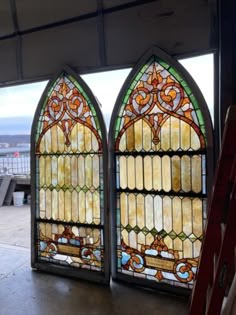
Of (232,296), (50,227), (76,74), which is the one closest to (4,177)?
(50,227)

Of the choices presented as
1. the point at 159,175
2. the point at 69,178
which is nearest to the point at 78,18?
the point at 69,178

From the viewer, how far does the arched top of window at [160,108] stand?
2.60m

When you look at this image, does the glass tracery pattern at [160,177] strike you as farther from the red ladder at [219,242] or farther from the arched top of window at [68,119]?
the red ladder at [219,242]

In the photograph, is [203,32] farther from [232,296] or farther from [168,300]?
[168,300]

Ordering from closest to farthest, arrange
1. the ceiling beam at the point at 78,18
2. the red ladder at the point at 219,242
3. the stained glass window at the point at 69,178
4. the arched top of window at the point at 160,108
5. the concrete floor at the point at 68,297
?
the red ladder at the point at 219,242
the concrete floor at the point at 68,297
the arched top of window at the point at 160,108
the ceiling beam at the point at 78,18
the stained glass window at the point at 69,178

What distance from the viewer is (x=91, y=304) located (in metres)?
2.58

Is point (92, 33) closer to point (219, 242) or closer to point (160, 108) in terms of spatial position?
point (160, 108)

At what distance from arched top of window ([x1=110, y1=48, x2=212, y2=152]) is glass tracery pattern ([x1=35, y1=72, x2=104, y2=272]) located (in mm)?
357

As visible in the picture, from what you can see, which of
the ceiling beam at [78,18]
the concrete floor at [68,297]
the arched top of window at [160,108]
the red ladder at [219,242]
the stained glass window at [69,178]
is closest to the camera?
the red ladder at [219,242]

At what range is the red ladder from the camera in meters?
1.24

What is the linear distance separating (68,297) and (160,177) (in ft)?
4.84

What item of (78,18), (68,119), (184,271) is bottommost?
(184,271)

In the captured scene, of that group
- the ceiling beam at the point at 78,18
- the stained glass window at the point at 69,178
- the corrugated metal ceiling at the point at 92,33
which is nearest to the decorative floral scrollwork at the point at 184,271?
the stained glass window at the point at 69,178

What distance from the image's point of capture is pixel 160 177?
279 cm
